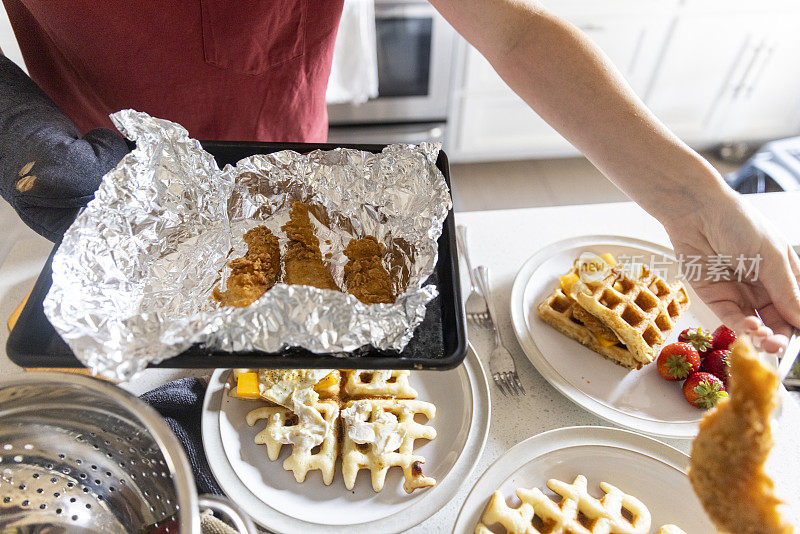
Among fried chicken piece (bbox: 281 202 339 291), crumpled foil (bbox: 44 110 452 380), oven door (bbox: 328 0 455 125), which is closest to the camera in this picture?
crumpled foil (bbox: 44 110 452 380)

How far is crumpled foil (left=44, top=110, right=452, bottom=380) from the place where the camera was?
62 centimetres

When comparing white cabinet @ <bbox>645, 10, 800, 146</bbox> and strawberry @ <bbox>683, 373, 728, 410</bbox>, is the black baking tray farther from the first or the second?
white cabinet @ <bbox>645, 10, 800, 146</bbox>

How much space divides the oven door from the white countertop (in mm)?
974

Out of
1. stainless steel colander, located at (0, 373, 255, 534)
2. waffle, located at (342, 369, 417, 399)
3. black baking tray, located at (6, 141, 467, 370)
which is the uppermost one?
black baking tray, located at (6, 141, 467, 370)

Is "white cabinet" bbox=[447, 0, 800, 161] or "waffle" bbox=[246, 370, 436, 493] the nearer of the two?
"waffle" bbox=[246, 370, 436, 493]

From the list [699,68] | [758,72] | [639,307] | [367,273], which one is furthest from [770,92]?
[367,273]

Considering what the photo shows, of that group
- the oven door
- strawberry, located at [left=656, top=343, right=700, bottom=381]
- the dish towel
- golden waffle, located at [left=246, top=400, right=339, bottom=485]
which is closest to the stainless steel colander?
golden waffle, located at [left=246, top=400, right=339, bottom=485]

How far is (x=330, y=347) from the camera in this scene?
0.63 metres

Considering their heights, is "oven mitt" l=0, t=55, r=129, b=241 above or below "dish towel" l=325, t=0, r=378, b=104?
above

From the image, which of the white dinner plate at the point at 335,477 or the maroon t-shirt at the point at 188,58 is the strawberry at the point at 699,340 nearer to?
the white dinner plate at the point at 335,477

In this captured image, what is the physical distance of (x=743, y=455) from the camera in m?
0.53

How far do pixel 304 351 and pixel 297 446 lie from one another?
0.61ft

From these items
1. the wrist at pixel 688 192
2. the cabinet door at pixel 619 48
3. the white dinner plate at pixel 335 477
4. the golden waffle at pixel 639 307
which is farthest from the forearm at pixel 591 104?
the cabinet door at pixel 619 48

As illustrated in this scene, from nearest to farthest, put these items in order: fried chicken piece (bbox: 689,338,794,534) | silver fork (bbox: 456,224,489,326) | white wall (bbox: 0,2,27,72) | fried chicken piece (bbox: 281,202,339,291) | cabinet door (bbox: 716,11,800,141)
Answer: fried chicken piece (bbox: 689,338,794,534) → fried chicken piece (bbox: 281,202,339,291) → silver fork (bbox: 456,224,489,326) → white wall (bbox: 0,2,27,72) → cabinet door (bbox: 716,11,800,141)
